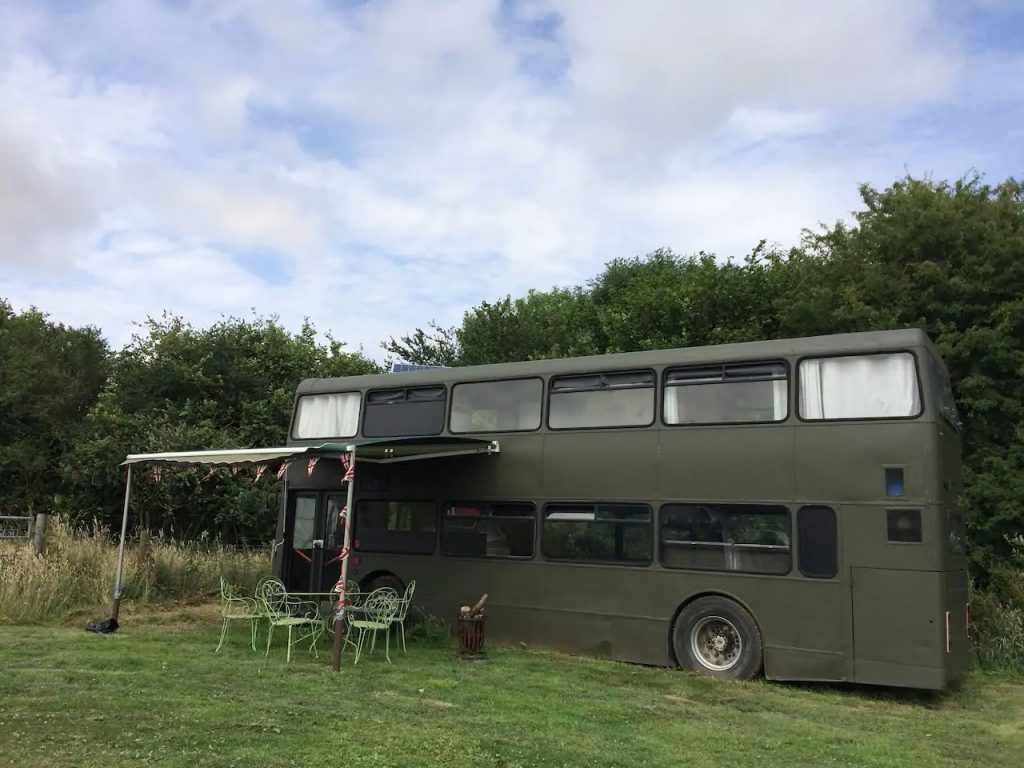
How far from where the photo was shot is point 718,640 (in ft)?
29.2

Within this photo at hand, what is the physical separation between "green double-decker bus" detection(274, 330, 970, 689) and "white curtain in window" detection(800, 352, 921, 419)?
0.06 ft

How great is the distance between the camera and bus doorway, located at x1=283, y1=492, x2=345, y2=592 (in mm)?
11906

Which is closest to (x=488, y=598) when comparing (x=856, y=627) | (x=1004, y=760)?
(x=856, y=627)

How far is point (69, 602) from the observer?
11656mm

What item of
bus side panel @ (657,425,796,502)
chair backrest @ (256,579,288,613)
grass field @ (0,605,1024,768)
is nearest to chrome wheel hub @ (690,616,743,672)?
grass field @ (0,605,1024,768)

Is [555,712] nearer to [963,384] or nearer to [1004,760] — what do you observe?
[1004,760]

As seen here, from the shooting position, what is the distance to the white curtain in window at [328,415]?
40.2 feet

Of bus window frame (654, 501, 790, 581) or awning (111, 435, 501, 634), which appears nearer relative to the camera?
bus window frame (654, 501, 790, 581)

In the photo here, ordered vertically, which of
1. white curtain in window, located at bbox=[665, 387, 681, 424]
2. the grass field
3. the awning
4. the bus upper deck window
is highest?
white curtain in window, located at bbox=[665, 387, 681, 424]

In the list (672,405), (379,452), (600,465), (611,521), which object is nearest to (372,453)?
(379,452)

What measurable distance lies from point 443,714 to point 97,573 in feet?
26.5

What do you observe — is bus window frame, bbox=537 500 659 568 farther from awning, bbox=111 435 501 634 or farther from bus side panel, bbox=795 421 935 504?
bus side panel, bbox=795 421 935 504

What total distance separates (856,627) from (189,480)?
15.2 meters

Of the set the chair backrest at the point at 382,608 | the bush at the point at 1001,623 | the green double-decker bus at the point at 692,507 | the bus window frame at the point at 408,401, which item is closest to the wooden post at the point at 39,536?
the green double-decker bus at the point at 692,507
